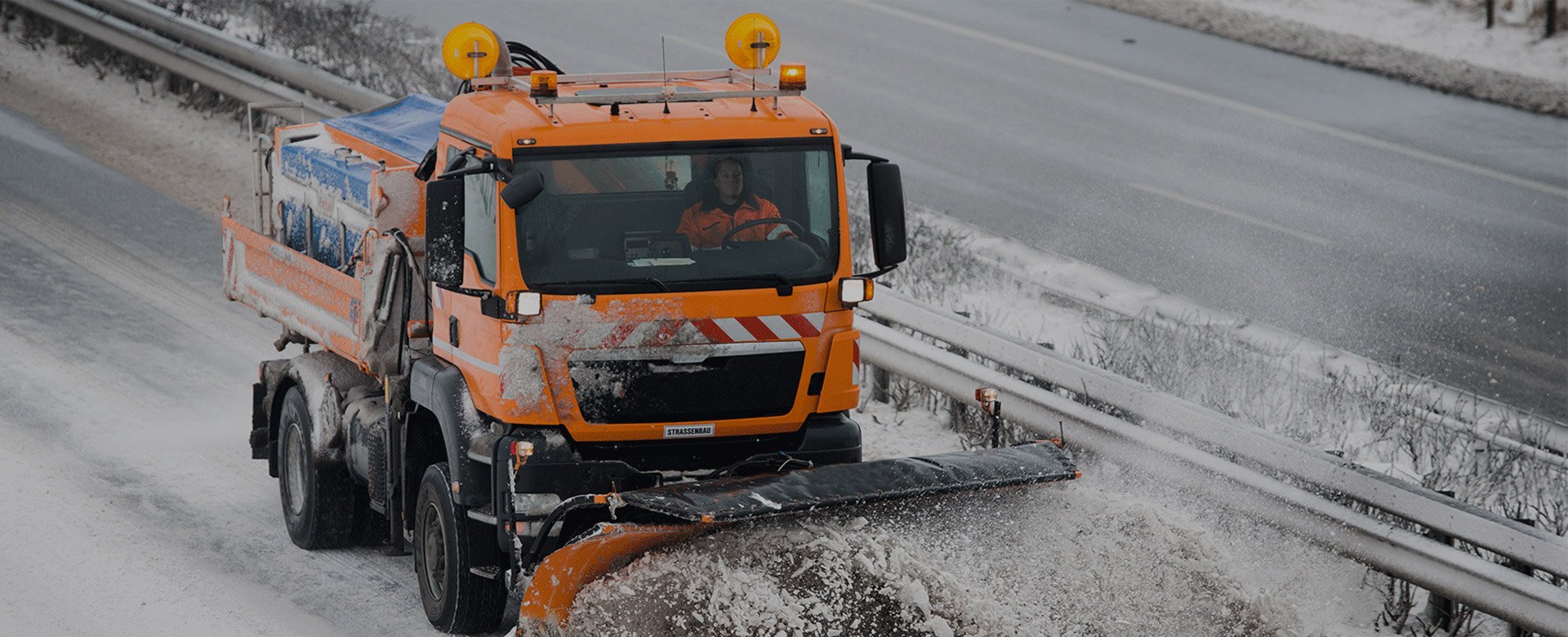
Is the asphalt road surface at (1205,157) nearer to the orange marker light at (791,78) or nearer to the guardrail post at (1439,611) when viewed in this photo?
the guardrail post at (1439,611)

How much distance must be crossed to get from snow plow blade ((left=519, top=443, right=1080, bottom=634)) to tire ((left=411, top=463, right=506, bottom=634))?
670mm

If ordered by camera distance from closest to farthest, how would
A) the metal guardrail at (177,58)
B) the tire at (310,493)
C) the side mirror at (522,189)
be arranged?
the side mirror at (522,189), the tire at (310,493), the metal guardrail at (177,58)

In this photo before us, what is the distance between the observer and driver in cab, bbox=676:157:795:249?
6715 millimetres

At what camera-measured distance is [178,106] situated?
51.6ft

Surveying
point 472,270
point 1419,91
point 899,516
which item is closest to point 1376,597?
point 899,516

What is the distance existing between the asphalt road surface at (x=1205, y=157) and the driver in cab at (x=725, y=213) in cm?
553

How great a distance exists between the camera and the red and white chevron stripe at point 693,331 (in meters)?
6.53

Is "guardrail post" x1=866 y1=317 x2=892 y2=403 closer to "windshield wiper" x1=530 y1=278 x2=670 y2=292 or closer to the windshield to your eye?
the windshield

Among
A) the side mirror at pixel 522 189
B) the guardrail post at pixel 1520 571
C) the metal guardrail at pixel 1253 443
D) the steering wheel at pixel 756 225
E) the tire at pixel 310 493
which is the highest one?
the side mirror at pixel 522 189

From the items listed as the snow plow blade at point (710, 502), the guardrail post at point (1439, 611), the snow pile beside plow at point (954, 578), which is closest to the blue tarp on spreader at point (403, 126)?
the snow plow blade at point (710, 502)

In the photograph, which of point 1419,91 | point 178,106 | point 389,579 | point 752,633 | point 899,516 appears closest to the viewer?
point 752,633

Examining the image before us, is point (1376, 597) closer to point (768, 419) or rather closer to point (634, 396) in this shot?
point (768, 419)

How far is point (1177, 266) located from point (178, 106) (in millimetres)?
8880

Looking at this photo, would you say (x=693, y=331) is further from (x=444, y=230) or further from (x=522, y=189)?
(x=444, y=230)
